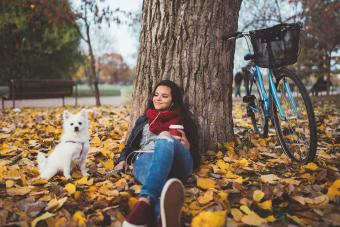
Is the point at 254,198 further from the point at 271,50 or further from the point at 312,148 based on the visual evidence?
the point at 271,50

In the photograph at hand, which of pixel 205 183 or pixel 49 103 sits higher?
pixel 205 183

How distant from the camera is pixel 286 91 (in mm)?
3131

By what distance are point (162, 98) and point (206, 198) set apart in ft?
3.55

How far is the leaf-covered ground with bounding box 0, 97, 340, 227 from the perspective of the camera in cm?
204

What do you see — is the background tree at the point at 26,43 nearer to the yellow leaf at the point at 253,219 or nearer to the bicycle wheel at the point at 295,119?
the bicycle wheel at the point at 295,119

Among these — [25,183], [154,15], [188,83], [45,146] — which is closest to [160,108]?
[188,83]

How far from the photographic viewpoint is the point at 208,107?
11.2 feet

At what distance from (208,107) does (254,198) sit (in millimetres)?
1350

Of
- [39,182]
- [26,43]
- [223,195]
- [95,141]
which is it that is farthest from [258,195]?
[26,43]

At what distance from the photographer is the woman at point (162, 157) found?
189 cm

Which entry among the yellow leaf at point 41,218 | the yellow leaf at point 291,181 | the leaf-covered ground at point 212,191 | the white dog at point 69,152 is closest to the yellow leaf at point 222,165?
the leaf-covered ground at point 212,191

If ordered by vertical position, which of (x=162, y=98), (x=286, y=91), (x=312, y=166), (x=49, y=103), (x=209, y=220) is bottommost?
(x=49, y=103)

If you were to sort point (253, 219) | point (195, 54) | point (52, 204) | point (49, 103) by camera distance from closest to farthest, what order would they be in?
1. point (253, 219)
2. point (52, 204)
3. point (195, 54)
4. point (49, 103)

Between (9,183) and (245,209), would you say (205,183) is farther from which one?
(9,183)
